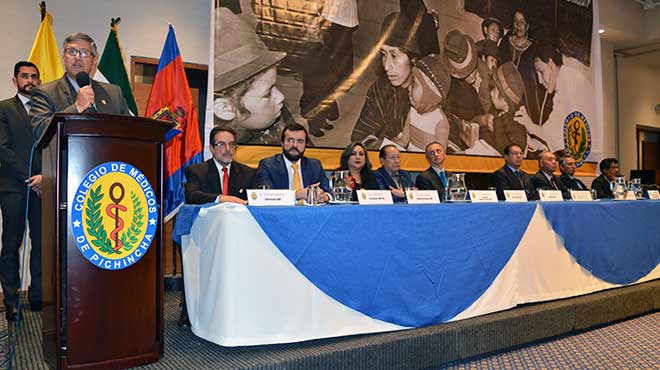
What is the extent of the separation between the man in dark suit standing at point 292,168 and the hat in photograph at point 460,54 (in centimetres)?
264

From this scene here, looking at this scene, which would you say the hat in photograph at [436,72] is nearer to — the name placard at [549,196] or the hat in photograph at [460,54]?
the hat in photograph at [460,54]

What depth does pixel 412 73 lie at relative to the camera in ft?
15.6

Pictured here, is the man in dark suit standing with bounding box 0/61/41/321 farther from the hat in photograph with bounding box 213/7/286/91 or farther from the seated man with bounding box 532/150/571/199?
the seated man with bounding box 532/150/571/199

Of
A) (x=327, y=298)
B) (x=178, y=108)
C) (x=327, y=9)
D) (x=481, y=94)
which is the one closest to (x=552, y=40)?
(x=481, y=94)

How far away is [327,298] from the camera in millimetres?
1945

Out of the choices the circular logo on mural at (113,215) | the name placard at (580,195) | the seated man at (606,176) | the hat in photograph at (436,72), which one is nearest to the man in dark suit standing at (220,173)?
the circular logo on mural at (113,215)

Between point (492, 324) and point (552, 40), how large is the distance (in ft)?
15.3

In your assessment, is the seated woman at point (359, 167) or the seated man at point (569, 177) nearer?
the seated woman at point (359, 167)

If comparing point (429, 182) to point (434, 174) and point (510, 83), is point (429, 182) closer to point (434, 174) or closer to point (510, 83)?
point (434, 174)

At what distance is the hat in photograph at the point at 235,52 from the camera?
377 cm

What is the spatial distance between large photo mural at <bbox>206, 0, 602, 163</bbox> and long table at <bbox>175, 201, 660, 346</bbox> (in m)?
2.03

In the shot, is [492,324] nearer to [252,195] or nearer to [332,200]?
[332,200]

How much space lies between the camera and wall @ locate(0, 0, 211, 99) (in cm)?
354

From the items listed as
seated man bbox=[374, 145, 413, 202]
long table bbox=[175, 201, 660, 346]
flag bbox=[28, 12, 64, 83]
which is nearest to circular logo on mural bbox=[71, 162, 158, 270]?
long table bbox=[175, 201, 660, 346]
